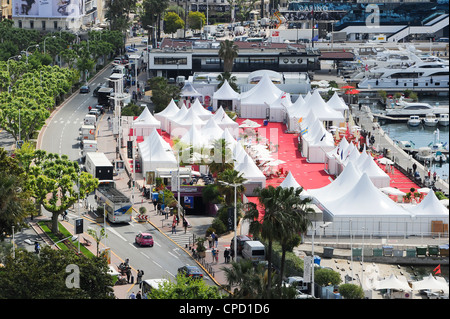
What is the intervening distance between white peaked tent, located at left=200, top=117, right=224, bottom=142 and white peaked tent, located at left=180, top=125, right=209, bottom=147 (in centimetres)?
96

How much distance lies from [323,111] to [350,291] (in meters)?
58.5

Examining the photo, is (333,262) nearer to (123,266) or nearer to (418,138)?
(123,266)

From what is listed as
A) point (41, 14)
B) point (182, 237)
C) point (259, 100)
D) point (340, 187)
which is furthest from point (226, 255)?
→ point (41, 14)

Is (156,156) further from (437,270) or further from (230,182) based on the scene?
(437,270)

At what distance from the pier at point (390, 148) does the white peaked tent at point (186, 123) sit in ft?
60.3

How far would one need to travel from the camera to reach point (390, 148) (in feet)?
362

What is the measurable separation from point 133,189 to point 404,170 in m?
25.5

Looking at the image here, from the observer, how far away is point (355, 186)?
3022 inches

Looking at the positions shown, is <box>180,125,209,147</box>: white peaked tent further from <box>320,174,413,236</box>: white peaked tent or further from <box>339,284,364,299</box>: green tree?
<box>339,284,364,299</box>: green tree

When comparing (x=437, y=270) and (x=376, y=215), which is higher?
(x=376, y=215)

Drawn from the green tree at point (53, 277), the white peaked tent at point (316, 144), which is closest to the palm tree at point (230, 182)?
the green tree at point (53, 277)

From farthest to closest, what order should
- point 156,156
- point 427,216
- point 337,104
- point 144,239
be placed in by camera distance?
1. point 337,104
2. point 156,156
3. point 427,216
4. point 144,239
